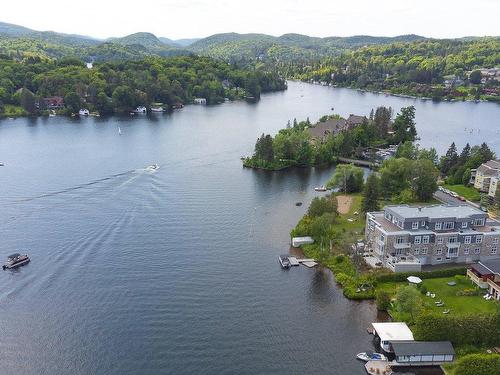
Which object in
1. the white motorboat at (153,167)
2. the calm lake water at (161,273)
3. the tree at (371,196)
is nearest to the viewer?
the calm lake water at (161,273)

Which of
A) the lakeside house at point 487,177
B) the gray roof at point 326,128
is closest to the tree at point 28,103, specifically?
the gray roof at point 326,128

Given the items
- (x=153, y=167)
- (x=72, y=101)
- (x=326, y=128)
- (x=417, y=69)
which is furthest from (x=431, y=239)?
(x=417, y=69)

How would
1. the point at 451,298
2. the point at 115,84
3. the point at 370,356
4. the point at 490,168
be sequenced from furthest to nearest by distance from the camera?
the point at 115,84, the point at 490,168, the point at 451,298, the point at 370,356

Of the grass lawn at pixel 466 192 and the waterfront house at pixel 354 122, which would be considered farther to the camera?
the waterfront house at pixel 354 122

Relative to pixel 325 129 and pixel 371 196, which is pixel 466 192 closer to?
pixel 371 196

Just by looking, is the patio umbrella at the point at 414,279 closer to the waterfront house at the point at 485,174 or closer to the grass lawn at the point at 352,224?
the grass lawn at the point at 352,224

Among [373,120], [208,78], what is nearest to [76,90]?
[208,78]

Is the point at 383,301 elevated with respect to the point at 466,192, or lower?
lower
